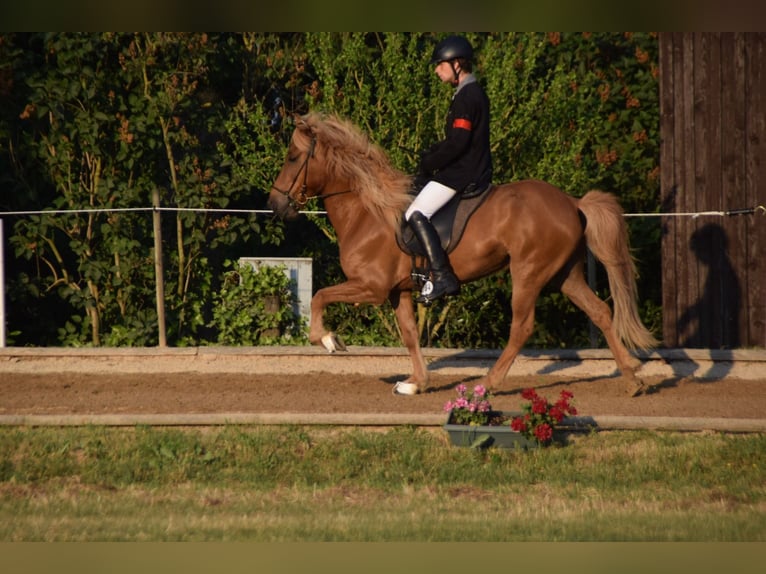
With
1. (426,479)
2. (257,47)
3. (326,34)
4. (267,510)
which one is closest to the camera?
(267,510)

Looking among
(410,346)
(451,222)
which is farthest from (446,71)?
(410,346)

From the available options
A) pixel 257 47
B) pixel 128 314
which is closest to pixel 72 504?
pixel 128 314

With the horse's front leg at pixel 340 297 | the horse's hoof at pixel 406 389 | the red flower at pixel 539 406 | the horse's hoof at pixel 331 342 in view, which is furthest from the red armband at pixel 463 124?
the red flower at pixel 539 406

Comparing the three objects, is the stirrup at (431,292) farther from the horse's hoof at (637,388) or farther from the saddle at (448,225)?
the horse's hoof at (637,388)

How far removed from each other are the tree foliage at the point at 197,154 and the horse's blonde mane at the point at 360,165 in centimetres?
186

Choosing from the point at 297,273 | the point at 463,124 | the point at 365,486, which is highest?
the point at 463,124

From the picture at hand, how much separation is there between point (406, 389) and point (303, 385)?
979mm

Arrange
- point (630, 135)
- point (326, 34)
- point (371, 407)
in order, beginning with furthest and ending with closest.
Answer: point (630, 135) → point (326, 34) → point (371, 407)

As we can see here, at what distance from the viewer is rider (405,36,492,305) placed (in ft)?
26.8

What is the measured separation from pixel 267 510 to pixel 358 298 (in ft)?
8.96

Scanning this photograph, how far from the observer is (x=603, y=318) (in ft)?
28.3

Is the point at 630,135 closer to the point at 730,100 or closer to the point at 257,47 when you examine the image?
the point at 730,100

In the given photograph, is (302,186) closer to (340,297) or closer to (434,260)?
(340,297)

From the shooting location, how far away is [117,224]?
11.3 metres
